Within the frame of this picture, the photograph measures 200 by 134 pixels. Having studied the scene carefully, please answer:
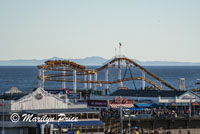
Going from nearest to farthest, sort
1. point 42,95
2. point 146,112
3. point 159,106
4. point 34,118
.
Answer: point 34,118 < point 42,95 < point 146,112 < point 159,106

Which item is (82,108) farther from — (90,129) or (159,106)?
(159,106)

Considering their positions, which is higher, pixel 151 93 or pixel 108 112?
pixel 151 93

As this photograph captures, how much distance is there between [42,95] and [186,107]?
30171mm

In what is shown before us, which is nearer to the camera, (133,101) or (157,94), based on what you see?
(133,101)

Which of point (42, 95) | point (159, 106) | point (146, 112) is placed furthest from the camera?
point (159, 106)

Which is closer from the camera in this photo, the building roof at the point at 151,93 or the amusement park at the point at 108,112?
the amusement park at the point at 108,112

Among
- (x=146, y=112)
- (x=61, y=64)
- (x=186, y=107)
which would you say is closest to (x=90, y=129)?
(x=146, y=112)

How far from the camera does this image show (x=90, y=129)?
69.6 m

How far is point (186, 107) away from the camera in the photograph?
3659 inches

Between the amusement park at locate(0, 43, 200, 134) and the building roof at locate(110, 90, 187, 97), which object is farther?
the building roof at locate(110, 90, 187, 97)

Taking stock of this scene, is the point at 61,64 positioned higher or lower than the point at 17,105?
higher

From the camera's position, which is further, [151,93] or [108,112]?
[151,93]

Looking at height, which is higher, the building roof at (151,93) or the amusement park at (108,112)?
the building roof at (151,93)

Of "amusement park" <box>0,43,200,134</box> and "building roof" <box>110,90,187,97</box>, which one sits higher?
"building roof" <box>110,90,187,97</box>
